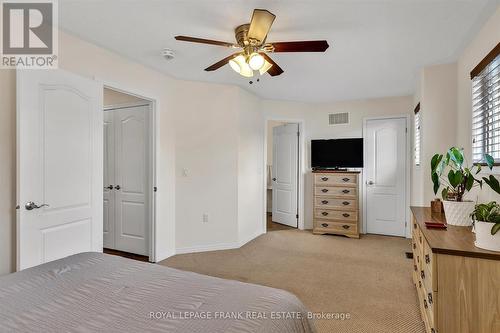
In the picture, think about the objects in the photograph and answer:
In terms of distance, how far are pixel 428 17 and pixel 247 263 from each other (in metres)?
3.09

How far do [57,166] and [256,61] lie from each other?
1821 millimetres

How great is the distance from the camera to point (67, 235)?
7.74ft

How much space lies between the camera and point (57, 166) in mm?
2268

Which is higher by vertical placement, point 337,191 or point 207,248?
point 337,191

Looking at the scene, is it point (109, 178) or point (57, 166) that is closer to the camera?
point (57, 166)

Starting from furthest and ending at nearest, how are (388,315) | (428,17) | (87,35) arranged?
(87,35) < (388,315) < (428,17)

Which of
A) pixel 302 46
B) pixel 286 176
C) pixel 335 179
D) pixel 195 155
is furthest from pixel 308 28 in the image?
pixel 286 176

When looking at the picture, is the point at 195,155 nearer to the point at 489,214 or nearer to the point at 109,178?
the point at 109,178

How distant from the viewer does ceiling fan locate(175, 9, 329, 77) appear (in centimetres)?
188

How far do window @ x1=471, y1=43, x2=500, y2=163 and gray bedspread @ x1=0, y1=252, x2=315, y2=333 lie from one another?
1970 mm

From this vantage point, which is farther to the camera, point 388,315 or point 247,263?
point 247,263

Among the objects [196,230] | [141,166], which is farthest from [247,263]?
[141,166]

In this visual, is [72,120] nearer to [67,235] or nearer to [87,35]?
[87,35]

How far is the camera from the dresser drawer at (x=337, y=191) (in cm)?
470
